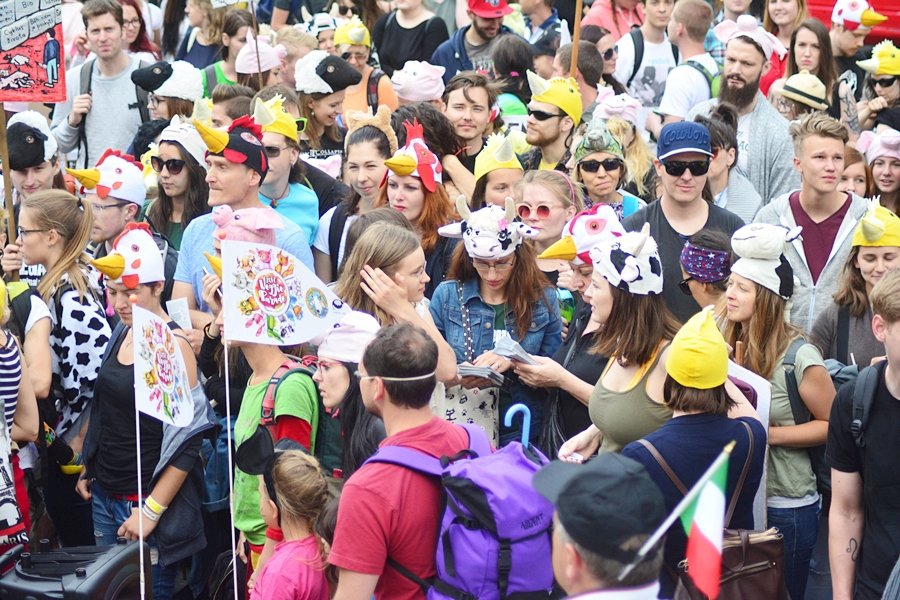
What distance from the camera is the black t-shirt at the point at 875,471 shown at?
13.3 feet

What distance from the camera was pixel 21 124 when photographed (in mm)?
7375

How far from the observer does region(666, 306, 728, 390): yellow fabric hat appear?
406cm

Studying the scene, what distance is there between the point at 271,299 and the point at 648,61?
18.9 feet

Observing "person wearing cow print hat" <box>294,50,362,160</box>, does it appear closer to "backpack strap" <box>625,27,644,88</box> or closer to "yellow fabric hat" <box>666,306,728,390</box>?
"backpack strap" <box>625,27,644,88</box>

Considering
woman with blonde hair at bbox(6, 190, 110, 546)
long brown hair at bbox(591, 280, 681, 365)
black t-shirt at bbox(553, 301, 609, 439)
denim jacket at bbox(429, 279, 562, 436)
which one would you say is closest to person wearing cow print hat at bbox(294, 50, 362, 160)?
woman with blonde hair at bbox(6, 190, 110, 546)

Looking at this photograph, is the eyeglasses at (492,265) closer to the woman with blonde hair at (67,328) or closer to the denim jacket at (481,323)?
the denim jacket at (481,323)

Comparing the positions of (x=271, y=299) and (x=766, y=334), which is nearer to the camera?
(x=766, y=334)

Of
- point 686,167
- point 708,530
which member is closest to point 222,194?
Result: point 686,167

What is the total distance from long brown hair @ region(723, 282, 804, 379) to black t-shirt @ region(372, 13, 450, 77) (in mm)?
6318

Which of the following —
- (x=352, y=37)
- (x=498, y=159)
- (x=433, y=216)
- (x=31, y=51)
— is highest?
(x=31, y=51)

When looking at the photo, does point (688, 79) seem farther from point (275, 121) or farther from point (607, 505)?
point (607, 505)

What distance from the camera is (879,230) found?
5254 mm

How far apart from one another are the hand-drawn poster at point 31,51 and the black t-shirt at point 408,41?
173 inches

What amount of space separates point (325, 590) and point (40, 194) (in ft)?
9.75
